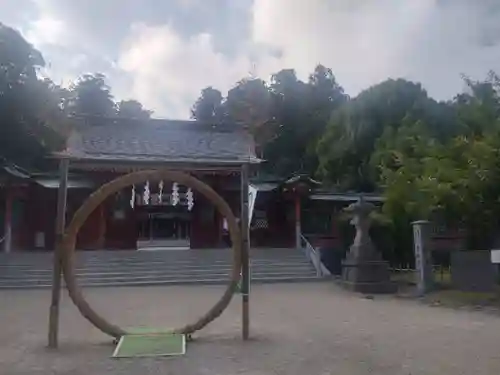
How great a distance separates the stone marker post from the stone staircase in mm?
5271

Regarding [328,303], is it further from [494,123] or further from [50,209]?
→ [50,209]

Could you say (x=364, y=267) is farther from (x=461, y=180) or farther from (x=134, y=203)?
(x=134, y=203)

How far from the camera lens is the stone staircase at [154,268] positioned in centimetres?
1675

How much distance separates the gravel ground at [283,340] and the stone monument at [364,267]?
2.02 meters

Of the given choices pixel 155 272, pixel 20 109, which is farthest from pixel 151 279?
pixel 20 109

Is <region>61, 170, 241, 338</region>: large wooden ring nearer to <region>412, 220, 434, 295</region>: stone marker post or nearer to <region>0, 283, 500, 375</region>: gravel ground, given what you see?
<region>0, 283, 500, 375</region>: gravel ground

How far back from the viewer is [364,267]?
46.7ft

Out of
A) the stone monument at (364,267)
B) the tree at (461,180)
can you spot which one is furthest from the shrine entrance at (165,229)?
the tree at (461,180)

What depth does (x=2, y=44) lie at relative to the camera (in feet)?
93.7

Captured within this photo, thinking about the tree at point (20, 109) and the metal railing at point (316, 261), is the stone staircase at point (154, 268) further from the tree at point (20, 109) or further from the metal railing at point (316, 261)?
the tree at point (20, 109)

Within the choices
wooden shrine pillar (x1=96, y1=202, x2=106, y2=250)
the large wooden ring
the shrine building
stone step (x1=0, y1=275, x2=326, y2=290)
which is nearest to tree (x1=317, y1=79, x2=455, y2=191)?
the shrine building

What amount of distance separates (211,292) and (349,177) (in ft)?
56.3

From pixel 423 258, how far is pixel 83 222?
9.48m

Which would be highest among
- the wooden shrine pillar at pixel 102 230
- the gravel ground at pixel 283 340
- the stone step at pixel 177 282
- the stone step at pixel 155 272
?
the wooden shrine pillar at pixel 102 230
